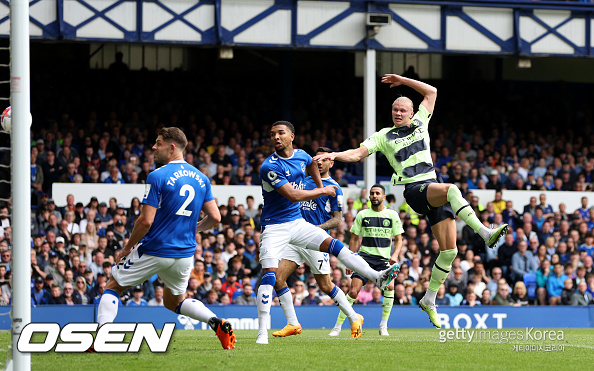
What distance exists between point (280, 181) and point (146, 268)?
6.93 feet

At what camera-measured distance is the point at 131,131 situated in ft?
75.0

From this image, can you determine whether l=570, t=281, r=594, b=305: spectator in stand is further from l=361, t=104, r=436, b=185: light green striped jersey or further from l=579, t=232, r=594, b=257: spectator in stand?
l=361, t=104, r=436, b=185: light green striped jersey

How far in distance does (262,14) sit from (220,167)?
386 centimetres

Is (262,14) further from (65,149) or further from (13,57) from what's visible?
(13,57)

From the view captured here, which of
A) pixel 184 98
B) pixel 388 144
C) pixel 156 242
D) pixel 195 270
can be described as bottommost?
pixel 195 270

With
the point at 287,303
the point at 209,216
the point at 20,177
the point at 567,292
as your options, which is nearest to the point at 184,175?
the point at 209,216

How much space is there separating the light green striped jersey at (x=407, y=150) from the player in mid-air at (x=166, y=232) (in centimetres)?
273

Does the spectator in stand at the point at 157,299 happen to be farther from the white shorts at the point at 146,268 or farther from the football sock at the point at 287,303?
the white shorts at the point at 146,268

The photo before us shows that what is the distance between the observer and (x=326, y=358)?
829 centimetres

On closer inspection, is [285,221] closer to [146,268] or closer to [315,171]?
[315,171]

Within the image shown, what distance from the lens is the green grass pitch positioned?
765cm

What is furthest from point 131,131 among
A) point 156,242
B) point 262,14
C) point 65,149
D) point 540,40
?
point 156,242

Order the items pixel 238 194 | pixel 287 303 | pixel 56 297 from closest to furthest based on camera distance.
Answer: pixel 287 303 → pixel 56 297 → pixel 238 194

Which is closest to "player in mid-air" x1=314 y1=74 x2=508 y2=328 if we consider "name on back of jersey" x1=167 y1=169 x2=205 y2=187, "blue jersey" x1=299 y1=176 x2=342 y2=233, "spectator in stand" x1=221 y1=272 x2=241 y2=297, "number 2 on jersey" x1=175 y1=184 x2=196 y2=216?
"blue jersey" x1=299 y1=176 x2=342 y2=233
